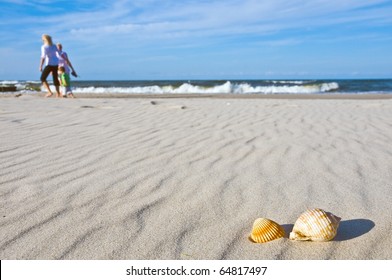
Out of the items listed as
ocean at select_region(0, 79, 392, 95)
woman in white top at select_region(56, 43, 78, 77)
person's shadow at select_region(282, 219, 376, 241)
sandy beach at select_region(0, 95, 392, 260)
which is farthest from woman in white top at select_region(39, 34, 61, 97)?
person's shadow at select_region(282, 219, 376, 241)

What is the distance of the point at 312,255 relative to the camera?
160cm

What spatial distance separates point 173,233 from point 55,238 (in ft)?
1.84

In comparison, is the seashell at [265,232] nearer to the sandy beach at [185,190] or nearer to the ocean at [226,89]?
the sandy beach at [185,190]

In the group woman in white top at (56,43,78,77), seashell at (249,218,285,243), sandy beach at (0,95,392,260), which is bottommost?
sandy beach at (0,95,392,260)

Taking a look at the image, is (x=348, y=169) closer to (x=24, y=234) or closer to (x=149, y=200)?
(x=149, y=200)

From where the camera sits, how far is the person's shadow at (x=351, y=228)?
5.74ft

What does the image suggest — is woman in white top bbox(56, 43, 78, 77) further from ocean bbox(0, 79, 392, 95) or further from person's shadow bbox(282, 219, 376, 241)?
person's shadow bbox(282, 219, 376, 241)

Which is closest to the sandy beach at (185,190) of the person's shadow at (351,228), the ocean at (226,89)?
the person's shadow at (351,228)

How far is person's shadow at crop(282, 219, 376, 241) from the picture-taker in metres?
1.75

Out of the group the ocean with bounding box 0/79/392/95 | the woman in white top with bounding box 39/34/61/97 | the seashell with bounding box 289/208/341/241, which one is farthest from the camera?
the ocean with bounding box 0/79/392/95

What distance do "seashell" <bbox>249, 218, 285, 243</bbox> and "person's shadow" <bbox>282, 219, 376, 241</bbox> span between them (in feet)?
0.28
